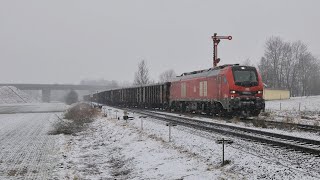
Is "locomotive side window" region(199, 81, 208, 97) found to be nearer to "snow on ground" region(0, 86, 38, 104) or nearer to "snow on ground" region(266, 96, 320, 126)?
"snow on ground" region(266, 96, 320, 126)

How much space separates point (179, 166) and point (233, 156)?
1515 mm

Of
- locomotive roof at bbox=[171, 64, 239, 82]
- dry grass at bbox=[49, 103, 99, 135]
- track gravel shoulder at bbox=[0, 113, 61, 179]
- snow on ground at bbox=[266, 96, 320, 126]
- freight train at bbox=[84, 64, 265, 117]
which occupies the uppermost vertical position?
locomotive roof at bbox=[171, 64, 239, 82]

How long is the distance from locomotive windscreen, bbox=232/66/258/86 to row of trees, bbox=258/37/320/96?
72.4 m

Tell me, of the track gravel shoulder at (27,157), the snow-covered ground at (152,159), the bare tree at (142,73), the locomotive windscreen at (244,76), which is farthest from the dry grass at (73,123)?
the bare tree at (142,73)

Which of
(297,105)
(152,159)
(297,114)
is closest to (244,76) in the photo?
(297,114)

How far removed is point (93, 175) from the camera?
10320 millimetres

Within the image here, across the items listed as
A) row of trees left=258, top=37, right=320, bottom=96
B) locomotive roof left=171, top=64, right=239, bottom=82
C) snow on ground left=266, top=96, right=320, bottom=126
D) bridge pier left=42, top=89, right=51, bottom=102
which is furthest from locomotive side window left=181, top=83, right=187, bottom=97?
bridge pier left=42, top=89, right=51, bottom=102

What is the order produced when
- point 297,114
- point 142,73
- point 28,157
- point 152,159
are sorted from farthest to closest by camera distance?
point 142,73, point 297,114, point 28,157, point 152,159

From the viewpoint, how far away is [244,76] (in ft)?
71.4

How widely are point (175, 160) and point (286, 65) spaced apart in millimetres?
92684

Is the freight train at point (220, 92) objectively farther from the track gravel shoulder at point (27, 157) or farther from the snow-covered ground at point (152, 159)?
the track gravel shoulder at point (27, 157)

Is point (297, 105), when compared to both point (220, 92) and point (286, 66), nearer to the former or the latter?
point (220, 92)

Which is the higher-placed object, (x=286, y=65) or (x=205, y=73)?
(x=286, y=65)

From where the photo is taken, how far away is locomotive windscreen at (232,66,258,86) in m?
21.5
